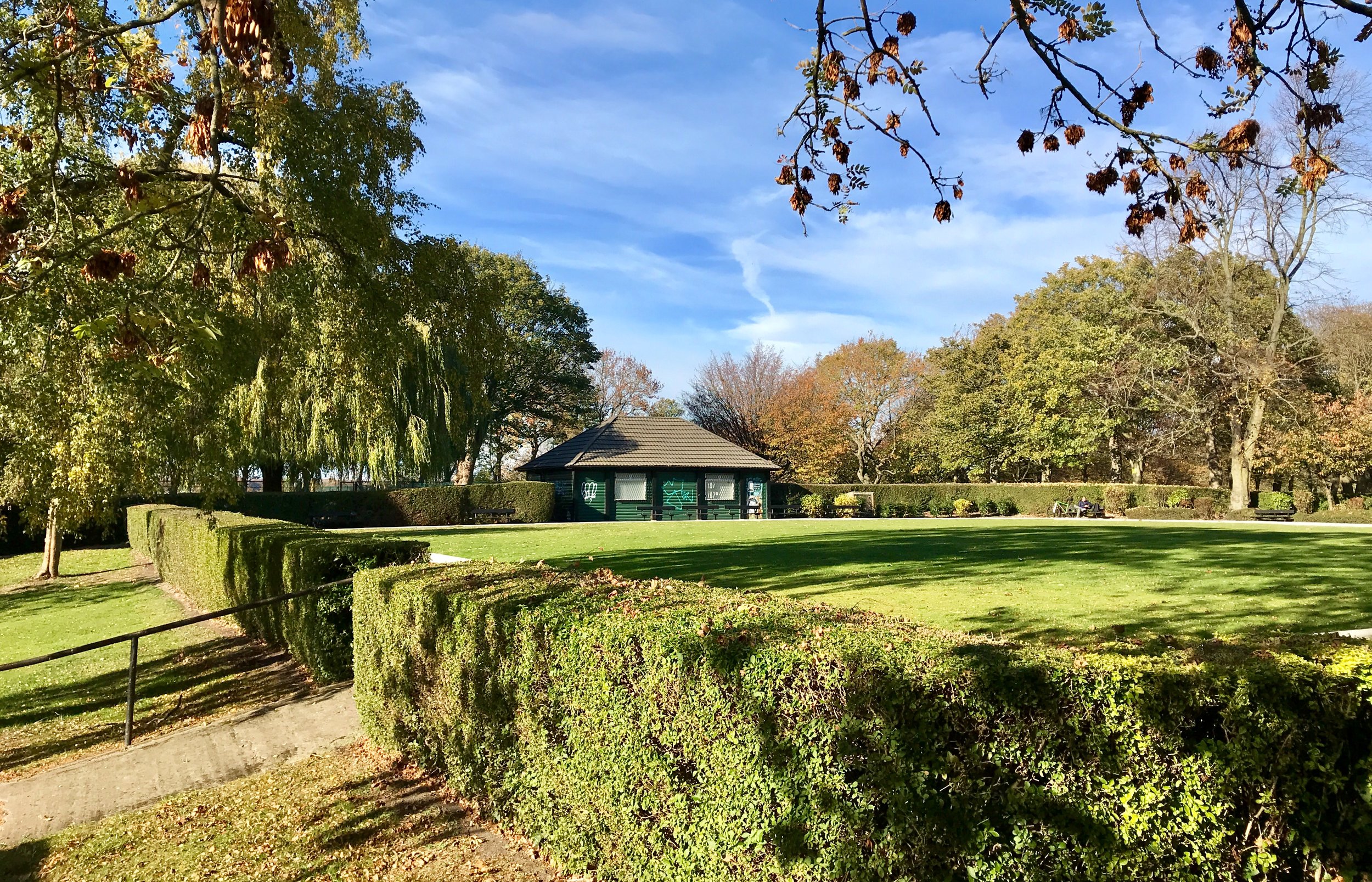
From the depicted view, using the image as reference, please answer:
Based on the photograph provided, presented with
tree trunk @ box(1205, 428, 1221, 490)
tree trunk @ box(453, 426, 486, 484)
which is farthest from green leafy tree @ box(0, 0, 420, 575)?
tree trunk @ box(1205, 428, 1221, 490)

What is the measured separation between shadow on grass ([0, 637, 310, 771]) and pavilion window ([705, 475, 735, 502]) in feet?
103

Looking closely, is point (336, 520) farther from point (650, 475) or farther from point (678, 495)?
point (678, 495)

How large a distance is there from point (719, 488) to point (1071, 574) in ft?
A: 94.6

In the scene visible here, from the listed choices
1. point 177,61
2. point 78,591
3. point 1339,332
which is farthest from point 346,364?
point 1339,332

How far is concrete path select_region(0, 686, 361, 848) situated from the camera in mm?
5844

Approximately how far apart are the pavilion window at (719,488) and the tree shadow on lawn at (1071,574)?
59.1ft

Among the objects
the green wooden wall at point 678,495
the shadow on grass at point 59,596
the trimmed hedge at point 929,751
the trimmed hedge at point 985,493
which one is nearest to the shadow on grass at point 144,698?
the shadow on grass at point 59,596

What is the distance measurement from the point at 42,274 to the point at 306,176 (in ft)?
13.6

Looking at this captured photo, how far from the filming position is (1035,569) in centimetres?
1381

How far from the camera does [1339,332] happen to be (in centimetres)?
3972

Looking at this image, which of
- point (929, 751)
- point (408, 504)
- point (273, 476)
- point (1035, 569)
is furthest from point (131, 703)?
point (273, 476)

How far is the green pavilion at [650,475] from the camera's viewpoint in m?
39.6

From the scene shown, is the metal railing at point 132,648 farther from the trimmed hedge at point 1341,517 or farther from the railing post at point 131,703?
the trimmed hedge at point 1341,517

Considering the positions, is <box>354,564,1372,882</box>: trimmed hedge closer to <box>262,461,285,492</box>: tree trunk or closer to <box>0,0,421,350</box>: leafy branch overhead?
<box>0,0,421,350</box>: leafy branch overhead
